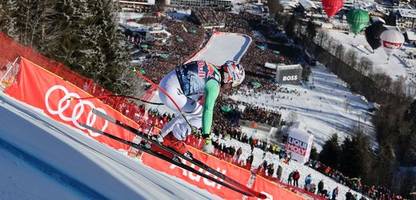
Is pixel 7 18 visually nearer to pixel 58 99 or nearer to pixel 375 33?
pixel 58 99

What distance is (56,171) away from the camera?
15.4ft

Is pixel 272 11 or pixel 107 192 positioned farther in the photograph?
pixel 272 11

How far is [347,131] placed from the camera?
156ft

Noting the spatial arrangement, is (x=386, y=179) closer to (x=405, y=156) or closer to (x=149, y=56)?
(x=405, y=156)

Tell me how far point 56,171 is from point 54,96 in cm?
563

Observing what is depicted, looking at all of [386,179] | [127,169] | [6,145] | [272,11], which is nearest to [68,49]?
[127,169]

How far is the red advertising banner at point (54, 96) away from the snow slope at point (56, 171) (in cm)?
362

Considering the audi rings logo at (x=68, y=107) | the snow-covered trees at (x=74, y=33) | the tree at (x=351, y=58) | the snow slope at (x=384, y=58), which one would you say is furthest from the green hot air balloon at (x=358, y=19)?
the audi rings logo at (x=68, y=107)

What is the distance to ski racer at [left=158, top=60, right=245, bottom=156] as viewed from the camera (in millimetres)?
6867

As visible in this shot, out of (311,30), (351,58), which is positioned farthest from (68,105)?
(311,30)

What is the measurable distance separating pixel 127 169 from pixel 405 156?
42466 millimetres

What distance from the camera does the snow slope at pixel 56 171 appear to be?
165 inches

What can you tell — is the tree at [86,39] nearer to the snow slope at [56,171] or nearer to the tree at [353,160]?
the tree at [353,160]

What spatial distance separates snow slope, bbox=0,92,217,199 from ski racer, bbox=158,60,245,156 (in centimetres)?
110
